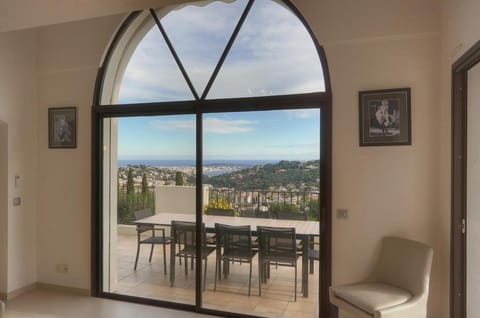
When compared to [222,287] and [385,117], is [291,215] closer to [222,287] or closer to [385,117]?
[222,287]

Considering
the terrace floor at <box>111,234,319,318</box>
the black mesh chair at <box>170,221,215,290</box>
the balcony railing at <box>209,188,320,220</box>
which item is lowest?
the terrace floor at <box>111,234,319,318</box>

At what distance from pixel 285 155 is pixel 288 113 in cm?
44

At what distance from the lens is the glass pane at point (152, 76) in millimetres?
3941

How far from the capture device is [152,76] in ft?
13.4

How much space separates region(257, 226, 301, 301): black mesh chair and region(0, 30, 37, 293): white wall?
3.00m

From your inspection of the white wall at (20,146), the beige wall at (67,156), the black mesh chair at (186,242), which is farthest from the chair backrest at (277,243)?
the white wall at (20,146)

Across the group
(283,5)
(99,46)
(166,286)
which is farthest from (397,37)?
(166,286)

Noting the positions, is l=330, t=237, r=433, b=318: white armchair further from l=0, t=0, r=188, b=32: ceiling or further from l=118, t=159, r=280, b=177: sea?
l=0, t=0, r=188, b=32: ceiling

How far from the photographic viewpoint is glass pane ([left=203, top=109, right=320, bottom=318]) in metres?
3.54

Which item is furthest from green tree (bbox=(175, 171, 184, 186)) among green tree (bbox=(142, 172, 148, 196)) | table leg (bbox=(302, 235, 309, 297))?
table leg (bbox=(302, 235, 309, 297))

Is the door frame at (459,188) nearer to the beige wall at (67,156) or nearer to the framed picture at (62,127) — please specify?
the beige wall at (67,156)

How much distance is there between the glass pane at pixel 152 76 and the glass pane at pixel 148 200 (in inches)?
10.0

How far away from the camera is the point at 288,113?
357 cm

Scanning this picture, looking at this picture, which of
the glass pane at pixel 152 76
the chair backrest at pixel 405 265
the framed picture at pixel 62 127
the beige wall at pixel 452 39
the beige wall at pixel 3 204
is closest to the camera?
the beige wall at pixel 452 39
